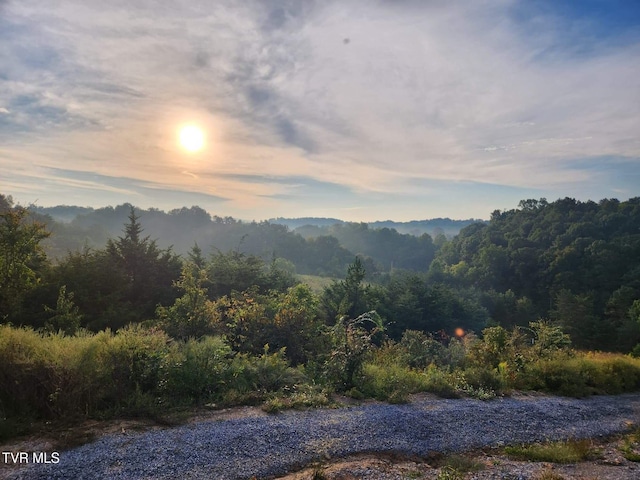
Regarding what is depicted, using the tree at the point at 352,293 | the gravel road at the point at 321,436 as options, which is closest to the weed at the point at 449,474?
the gravel road at the point at 321,436

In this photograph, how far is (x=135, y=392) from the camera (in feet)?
22.8

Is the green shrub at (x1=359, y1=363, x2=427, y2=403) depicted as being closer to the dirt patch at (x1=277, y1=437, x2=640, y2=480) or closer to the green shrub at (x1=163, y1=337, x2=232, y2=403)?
the dirt patch at (x1=277, y1=437, x2=640, y2=480)

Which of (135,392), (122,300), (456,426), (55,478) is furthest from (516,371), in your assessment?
(122,300)

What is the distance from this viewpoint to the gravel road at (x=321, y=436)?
5191 millimetres

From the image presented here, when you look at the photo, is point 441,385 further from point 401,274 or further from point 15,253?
point 401,274

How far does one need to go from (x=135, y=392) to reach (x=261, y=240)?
103301 mm

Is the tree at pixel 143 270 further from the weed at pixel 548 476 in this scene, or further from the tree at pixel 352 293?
the weed at pixel 548 476

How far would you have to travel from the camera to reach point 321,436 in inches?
254

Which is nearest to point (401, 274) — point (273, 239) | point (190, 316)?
point (273, 239)

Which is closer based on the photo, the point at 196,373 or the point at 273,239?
the point at 196,373

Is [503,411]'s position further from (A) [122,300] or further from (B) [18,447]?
Result: (A) [122,300]

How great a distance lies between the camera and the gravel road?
17.0ft

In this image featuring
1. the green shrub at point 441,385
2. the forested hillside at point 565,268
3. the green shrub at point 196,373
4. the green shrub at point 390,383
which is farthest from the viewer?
the forested hillside at point 565,268

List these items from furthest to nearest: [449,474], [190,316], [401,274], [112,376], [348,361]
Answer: [401,274] < [190,316] < [348,361] < [112,376] < [449,474]
